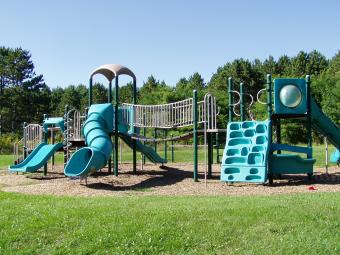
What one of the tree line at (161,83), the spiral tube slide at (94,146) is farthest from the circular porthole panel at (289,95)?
the tree line at (161,83)

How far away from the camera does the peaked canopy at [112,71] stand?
62.6 ft

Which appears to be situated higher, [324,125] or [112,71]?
[112,71]

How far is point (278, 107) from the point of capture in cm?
1465

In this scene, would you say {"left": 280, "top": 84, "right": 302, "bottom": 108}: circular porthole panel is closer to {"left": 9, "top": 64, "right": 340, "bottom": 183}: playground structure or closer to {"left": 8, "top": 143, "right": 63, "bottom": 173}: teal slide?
{"left": 9, "top": 64, "right": 340, "bottom": 183}: playground structure

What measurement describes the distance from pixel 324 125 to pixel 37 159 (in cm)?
1055

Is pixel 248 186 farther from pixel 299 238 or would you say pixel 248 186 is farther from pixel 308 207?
pixel 299 238

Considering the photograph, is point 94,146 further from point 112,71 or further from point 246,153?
point 246,153

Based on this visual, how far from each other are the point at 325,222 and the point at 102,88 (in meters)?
80.0

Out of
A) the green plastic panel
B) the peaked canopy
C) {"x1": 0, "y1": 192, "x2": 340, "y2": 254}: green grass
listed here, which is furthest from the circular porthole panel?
the peaked canopy

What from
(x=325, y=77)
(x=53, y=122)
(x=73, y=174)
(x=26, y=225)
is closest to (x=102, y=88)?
(x=325, y=77)

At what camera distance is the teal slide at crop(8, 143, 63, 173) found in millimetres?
18359

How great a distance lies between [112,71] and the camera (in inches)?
753

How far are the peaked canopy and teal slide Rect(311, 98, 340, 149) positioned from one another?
744 cm

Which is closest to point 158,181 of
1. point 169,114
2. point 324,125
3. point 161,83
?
point 169,114
